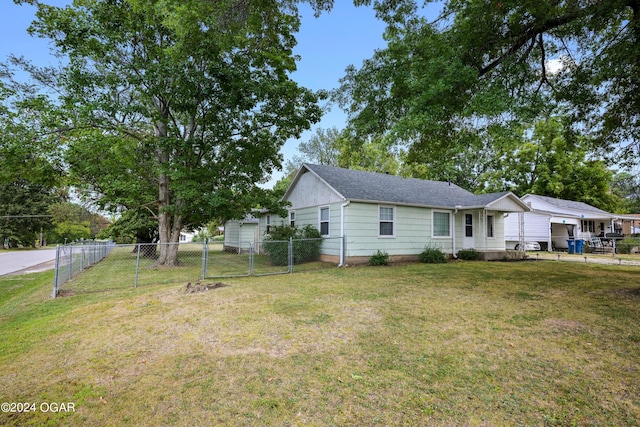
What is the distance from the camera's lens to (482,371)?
3322 millimetres

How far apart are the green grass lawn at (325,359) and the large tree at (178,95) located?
19.0 feet

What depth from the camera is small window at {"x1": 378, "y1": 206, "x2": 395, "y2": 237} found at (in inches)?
512

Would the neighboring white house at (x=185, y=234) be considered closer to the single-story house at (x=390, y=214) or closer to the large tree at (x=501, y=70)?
the single-story house at (x=390, y=214)

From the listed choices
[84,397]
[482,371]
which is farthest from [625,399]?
[84,397]

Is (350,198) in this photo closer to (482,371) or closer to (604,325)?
(604,325)

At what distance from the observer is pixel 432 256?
13461mm

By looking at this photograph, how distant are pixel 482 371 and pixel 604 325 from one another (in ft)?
10.0

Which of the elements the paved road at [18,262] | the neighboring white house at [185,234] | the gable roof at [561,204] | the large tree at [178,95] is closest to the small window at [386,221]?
the large tree at [178,95]

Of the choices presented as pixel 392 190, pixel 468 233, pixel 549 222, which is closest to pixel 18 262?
pixel 392 190

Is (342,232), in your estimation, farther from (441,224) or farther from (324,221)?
(441,224)

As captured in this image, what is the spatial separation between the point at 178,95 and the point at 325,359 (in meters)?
10.2

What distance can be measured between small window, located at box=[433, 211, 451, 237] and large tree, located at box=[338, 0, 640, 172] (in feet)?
21.3

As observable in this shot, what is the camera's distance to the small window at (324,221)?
13.3 metres

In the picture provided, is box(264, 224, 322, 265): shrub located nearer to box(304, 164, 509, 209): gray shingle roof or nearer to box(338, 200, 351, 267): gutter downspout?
box(338, 200, 351, 267): gutter downspout
